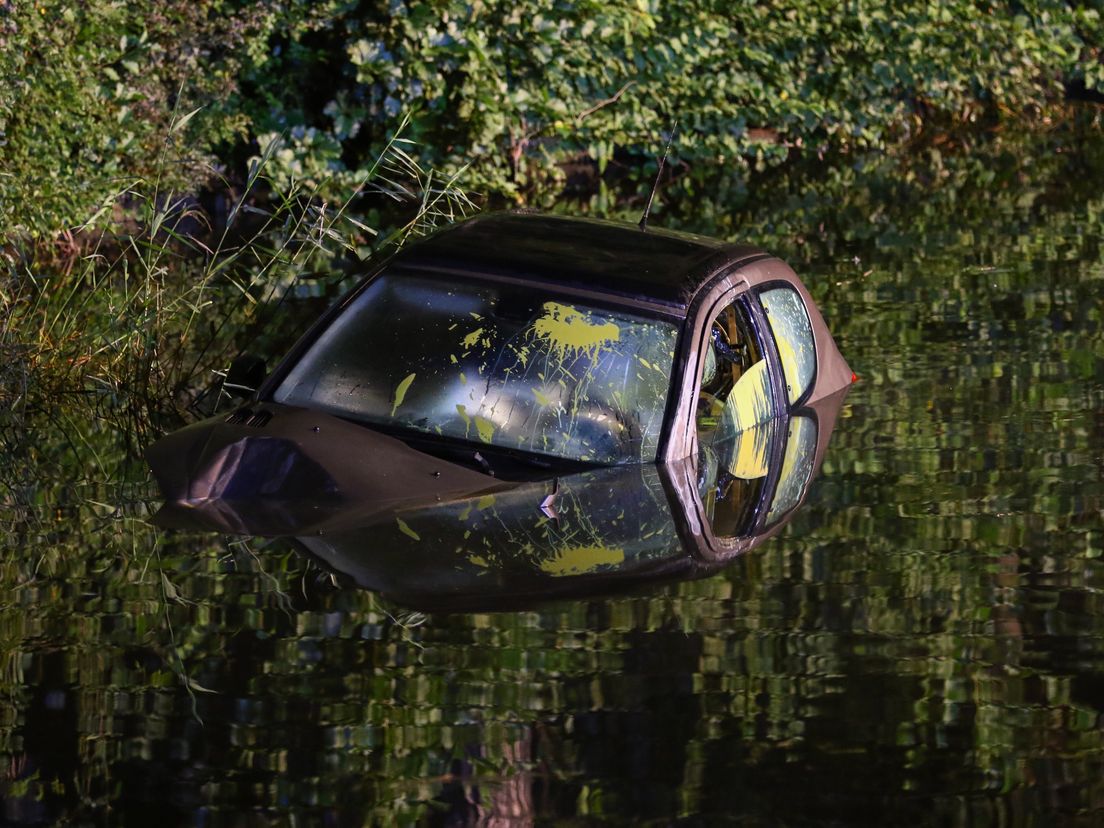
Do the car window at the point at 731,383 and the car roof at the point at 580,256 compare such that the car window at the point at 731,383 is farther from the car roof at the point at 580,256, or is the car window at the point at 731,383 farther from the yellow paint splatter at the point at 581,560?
the yellow paint splatter at the point at 581,560

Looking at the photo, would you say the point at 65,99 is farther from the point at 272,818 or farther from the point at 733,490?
the point at 272,818

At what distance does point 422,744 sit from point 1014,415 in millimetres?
4723

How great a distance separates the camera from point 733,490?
25.4ft

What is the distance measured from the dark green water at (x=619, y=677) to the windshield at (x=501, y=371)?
2.38 ft

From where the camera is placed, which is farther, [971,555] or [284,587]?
[971,555]

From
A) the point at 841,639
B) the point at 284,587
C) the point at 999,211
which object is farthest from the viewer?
the point at 999,211

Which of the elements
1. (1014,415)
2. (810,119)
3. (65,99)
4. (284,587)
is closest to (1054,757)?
(284,587)

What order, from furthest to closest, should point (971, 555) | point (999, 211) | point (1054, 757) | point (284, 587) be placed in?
point (999, 211) < point (971, 555) < point (284, 587) < point (1054, 757)

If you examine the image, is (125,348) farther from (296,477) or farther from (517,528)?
(517,528)

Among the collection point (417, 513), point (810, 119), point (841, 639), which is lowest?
point (841, 639)

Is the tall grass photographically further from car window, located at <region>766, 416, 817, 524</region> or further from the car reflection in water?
the car reflection in water

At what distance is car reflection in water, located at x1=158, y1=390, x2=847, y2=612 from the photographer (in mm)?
6469

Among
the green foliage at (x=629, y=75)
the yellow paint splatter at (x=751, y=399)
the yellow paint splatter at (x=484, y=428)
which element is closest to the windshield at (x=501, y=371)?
the yellow paint splatter at (x=484, y=428)

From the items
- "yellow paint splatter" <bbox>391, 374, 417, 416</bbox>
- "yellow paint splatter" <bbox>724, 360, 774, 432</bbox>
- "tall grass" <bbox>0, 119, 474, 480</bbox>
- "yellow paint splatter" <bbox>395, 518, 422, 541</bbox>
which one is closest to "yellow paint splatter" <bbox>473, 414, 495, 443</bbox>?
"yellow paint splatter" <bbox>391, 374, 417, 416</bbox>
